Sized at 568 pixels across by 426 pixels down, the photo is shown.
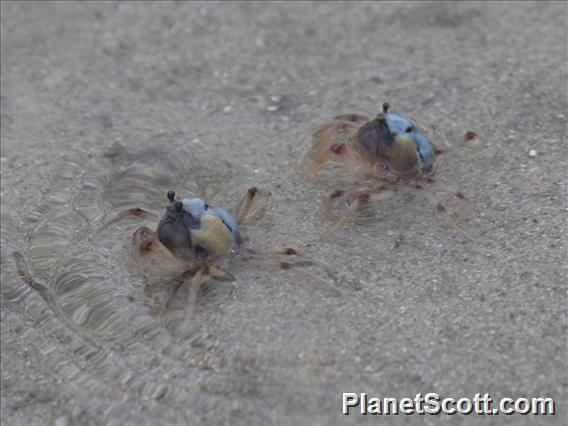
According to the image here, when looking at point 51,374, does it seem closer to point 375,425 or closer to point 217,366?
point 217,366

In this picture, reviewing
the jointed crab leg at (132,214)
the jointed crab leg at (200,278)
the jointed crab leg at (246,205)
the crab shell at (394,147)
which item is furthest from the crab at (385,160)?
the jointed crab leg at (132,214)

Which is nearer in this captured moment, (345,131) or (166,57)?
(345,131)

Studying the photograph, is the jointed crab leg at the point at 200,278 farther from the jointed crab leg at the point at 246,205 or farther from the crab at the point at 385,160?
the crab at the point at 385,160

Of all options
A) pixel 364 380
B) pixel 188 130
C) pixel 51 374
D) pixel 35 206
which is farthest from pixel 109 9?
pixel 364 380

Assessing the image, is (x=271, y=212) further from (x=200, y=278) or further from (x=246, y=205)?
(x=200, y=278)

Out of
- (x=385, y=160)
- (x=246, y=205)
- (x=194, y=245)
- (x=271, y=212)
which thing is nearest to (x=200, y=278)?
(x=194, y=245)

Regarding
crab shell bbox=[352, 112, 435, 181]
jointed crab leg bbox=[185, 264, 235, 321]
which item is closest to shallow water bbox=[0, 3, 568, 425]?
jointed crab leg bbox=[185, 264, 235, 321]

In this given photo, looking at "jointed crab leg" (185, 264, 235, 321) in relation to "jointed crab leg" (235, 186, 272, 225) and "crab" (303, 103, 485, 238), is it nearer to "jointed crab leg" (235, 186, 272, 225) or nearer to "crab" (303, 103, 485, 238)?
"jointed crab leg" (235, 186, 272, 225)
